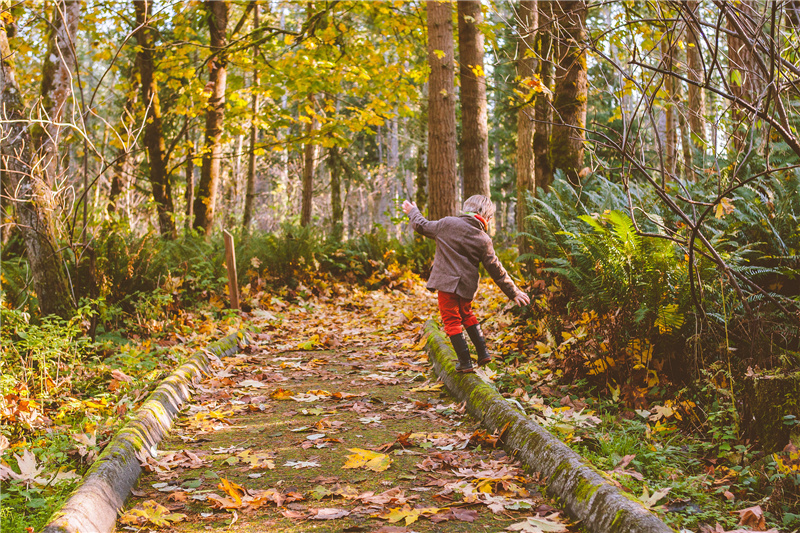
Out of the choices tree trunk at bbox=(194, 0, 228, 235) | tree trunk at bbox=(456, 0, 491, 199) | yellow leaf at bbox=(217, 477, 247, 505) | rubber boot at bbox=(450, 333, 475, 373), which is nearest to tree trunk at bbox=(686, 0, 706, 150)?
rubber boot at bbox=(450, 333, 475, 373)

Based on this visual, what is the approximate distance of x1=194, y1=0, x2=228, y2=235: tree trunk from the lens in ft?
43.3

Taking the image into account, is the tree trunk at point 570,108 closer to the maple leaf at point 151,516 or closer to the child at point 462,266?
the child at point 462,266

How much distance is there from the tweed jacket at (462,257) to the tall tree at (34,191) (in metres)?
4.13

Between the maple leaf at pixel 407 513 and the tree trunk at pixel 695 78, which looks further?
the tree trunk at pixel 695 78

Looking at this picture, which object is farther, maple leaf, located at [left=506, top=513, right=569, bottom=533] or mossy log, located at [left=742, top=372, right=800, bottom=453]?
mossy log, located at [left=742, top=372, right=800, bottom=453]

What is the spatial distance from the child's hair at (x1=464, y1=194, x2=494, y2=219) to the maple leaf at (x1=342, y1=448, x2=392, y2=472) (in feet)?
9.03

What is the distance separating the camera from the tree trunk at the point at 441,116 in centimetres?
1188

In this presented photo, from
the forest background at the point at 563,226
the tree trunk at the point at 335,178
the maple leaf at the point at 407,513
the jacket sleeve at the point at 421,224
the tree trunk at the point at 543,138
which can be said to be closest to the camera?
the maple leaf at the point at 407,513

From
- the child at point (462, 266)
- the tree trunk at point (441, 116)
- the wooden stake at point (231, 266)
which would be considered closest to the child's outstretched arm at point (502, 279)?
the child at point (462, 266)

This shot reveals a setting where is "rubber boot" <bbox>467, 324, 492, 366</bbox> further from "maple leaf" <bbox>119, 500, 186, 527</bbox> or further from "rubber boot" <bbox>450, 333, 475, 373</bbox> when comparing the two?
"maple leaf" <bbox>119, 500, 186, 527</bbox>

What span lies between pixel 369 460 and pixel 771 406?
255 cm

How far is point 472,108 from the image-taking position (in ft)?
38.3

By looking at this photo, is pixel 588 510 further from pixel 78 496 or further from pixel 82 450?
pixel 82 450

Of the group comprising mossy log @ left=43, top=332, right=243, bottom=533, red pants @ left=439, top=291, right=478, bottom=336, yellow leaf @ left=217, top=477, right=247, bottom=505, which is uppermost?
red pants @ left=439, top=291, right=478, bottom=336
